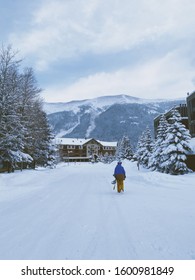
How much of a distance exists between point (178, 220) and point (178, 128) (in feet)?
75.7

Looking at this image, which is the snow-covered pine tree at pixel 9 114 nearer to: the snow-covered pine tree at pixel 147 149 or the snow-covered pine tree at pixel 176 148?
the snow-covered pine tree at pixel 176 148

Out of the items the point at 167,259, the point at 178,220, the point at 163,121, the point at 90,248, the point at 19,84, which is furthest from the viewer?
the point at 163,121

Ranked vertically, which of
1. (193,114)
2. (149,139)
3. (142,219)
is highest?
(193,114)

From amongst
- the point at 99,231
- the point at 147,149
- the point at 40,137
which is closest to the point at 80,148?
the point at 147,149

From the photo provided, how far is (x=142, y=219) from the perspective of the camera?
27.4ft

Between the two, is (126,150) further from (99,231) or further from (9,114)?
(99,231)

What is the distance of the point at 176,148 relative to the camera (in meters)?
29.2

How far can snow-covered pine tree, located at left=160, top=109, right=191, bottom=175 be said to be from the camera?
96.2ft

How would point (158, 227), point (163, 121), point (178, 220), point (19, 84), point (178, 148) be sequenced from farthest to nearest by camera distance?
point (163, 121) < point (19, 84) < point (178, 148) < point (178, 220) < point (158, 227)

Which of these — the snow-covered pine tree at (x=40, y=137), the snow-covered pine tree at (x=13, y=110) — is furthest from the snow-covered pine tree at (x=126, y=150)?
the snow-covered pine tree at (x=13, y=110)

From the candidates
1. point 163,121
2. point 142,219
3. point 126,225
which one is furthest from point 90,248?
point 163,121

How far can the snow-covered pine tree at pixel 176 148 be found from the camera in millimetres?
29312

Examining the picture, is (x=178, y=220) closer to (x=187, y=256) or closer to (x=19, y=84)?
(x=187, y=256)

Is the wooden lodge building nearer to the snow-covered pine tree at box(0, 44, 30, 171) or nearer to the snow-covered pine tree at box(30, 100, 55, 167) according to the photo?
the snow-covered pine tree at box(30, 100, 55, 167)
